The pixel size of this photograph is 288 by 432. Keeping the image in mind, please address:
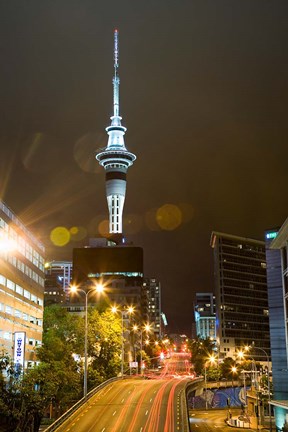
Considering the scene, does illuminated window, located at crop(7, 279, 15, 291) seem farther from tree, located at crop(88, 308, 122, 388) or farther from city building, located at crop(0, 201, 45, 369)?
tree, located at crop(88, 308, 122, 388)

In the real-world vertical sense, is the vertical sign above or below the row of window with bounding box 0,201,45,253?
below

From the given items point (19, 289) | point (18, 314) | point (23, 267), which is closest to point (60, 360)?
point (18, 314)

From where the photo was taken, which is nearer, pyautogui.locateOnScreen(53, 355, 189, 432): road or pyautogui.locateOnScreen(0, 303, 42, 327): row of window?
pyautogui.locateOnScreen(53, 355, 189, 432): road

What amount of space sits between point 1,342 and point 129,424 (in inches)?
1001

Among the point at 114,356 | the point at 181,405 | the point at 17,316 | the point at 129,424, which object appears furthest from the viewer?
the point at 114,356

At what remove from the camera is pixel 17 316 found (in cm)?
8206

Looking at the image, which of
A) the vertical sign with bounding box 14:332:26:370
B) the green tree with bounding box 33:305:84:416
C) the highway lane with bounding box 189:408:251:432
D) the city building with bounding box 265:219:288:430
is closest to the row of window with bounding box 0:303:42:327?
the green tree with bounding box 33:305:84:416

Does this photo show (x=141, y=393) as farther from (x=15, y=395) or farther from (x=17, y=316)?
(x=15, y=395)

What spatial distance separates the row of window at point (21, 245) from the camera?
7538cm

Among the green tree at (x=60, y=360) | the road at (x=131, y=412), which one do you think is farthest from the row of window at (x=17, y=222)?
the road at (x=131, y=412)

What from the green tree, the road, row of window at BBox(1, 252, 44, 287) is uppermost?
row of window at BBox(1, 252, 44, 287)

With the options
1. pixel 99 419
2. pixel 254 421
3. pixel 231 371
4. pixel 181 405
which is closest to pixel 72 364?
pixel 181 405

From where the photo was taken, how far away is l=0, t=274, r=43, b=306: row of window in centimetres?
7547

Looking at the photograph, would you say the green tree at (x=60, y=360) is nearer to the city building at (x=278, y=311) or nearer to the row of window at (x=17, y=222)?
the row of window at (x=17, y=222)
